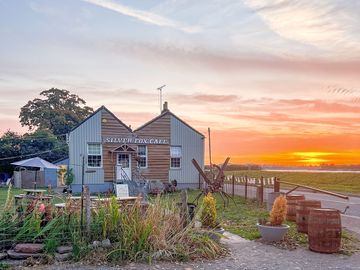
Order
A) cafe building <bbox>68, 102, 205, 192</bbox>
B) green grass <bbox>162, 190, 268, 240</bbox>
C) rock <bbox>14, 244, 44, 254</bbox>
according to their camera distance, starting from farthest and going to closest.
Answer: cafe building <bbox>68, 102, 205, 192</bbox>
green grass <bbox>162, 190, 268, 240</bbox>
rock <bbox>14, 244, 44, 254</bbox>

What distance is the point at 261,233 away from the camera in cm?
839

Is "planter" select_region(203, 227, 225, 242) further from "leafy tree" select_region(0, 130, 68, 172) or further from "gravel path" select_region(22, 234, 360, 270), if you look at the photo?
"leafy tree" select_region(0, 130, 68, 172)

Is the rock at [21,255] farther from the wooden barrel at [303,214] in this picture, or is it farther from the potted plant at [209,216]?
the wooden barrel at [303,214]

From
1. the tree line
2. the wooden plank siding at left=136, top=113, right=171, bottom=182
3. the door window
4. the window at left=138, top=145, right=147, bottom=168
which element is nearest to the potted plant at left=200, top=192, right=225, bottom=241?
the door window

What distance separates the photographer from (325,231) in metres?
7.50

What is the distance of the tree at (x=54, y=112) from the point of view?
149 ft

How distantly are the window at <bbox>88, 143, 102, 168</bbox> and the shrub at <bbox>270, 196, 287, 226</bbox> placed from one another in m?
16.3

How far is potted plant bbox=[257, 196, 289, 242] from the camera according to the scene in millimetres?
8164

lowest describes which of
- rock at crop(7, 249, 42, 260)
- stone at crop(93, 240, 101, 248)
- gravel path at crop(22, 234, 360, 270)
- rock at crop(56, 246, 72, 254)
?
gravel path at crop(22, 234, 360, 270)

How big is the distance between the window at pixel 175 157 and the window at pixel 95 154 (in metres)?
4.84

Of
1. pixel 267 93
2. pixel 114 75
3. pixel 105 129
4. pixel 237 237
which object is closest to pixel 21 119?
pixel 105 129

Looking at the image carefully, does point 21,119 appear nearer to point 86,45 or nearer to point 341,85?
point 86,45

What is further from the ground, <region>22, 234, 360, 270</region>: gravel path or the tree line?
the tree line

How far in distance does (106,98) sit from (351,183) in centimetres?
1775
